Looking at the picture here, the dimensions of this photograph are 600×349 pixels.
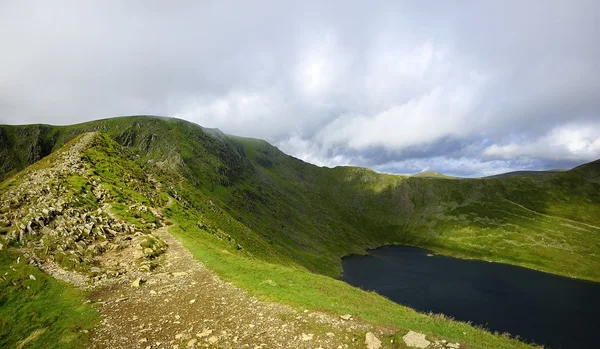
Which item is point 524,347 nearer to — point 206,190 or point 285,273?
point 285,273

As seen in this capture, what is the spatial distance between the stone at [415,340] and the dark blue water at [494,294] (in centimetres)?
5634

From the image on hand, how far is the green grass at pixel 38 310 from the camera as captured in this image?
16.9 m

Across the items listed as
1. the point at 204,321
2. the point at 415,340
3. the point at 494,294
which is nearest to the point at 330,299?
the point at 415,340

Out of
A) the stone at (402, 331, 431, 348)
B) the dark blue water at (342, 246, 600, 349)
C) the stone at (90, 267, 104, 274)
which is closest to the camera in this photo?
the stone at (402, 331, 431, 348)

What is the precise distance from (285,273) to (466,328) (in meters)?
17.4

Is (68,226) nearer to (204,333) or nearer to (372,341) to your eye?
(204,333)

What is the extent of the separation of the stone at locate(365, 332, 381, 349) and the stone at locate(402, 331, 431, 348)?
1.55 meters

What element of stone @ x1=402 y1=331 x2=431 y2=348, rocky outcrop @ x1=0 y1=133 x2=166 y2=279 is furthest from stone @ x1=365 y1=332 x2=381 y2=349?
rocky outcrop @ x1=0 y1=133 x2=166 y2=279

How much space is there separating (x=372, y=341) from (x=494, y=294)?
125969 millimetres

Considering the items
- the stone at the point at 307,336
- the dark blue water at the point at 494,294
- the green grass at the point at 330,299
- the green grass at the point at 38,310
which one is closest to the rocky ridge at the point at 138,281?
the stone at the point at 307,336

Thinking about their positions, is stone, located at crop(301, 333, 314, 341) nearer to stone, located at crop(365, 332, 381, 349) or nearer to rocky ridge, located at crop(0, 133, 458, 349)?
rocky ridge, located at crop(0, 133, 458, 349)

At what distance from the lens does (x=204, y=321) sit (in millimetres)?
18969

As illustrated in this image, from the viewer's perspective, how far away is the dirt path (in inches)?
642

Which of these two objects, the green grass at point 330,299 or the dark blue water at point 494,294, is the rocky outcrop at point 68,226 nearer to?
the green grass at point 330,299
